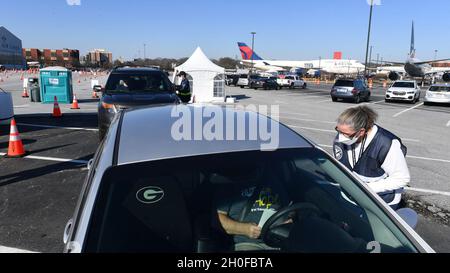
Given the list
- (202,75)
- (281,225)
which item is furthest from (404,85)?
(281,225)

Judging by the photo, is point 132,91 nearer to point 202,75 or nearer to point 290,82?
point 202,75

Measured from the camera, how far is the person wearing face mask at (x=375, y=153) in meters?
3.04

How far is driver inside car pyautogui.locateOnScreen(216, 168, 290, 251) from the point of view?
208cm

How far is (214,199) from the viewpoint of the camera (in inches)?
84.4

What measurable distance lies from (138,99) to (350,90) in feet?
62.1

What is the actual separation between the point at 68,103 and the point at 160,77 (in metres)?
9.86

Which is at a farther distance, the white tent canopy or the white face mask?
the white tent canopy

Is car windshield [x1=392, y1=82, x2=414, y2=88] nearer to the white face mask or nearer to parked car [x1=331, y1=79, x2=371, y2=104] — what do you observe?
parked car [x1=331, y1=79, x2=371, y2=104]

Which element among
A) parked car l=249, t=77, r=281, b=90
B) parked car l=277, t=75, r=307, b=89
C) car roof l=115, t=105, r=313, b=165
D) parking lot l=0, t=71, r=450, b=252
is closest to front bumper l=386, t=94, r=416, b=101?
parking lot l=0, t=71, r=450, b=252

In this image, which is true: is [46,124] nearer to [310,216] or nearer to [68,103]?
[68,103]

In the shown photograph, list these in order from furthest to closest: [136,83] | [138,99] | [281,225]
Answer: [136,83], [138,99], [281,225]

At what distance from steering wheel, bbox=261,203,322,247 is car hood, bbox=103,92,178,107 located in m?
5.98

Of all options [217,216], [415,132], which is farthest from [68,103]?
A: [217,216]
